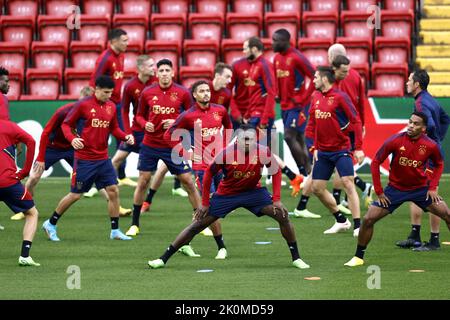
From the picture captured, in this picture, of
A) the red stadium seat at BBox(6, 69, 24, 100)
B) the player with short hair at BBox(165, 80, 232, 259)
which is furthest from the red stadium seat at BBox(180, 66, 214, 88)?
the player with short hair at BBox(165, 80, 232, 259)

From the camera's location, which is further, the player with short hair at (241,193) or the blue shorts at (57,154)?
the blue shorts at (57,154)

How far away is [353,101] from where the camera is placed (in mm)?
15164

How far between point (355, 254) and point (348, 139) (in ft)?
7.83

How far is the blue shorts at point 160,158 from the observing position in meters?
14.7

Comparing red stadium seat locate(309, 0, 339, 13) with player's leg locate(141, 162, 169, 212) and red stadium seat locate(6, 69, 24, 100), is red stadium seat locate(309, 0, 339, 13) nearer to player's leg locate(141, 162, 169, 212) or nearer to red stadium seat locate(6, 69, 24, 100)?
red stadium seat locate(6, 69, 24, 100)

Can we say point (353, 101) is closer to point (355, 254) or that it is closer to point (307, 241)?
point (307, 241)

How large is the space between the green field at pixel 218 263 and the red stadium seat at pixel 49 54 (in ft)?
19.4

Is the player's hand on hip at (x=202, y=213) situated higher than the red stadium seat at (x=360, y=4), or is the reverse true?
the red stadium seat at (x=360, y=4)

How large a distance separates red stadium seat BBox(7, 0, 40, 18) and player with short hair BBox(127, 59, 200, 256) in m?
9.24

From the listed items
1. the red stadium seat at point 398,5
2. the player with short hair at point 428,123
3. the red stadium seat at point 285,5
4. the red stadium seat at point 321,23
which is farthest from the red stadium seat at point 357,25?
the player with short hair at point 428,123

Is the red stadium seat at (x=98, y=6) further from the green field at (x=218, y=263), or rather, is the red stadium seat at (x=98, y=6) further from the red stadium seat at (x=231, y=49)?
the green field at (x=218, y=263)

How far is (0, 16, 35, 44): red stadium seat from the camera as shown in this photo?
75.3ft

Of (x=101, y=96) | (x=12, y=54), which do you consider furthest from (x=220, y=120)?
(x=12, y=54)

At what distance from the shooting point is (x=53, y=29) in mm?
23000
